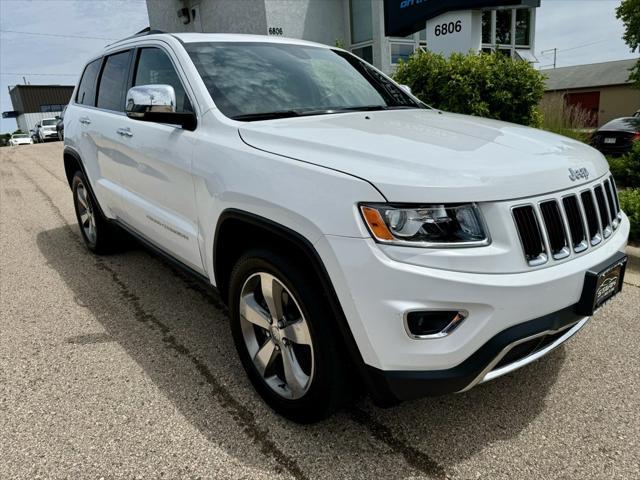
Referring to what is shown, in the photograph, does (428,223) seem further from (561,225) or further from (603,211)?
(603,211)

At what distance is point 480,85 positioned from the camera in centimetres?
717

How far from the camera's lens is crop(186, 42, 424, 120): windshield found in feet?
9.31

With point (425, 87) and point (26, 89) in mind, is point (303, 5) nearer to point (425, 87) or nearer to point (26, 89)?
point (425, 87)

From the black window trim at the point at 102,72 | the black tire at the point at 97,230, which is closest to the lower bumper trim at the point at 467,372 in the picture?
the black window trim at the point at 102,72

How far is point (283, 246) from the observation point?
224 centimetres

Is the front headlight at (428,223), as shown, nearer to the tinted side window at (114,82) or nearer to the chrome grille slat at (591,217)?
the chrome grille slat at (591,217)

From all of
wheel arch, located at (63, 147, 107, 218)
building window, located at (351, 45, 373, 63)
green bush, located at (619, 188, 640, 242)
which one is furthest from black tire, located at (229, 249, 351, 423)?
building window, located at (351, 45, 373, 63)

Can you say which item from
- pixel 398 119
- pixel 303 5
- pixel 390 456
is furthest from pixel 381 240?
pixel 303 5

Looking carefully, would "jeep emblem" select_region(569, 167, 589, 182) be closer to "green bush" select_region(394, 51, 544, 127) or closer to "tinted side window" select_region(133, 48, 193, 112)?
"tinted side window" select_region(133, 48, 193, 112)

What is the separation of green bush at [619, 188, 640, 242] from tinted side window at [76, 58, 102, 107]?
4.91 metres

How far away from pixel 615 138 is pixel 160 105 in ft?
35.6

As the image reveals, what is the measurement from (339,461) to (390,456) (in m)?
0.22

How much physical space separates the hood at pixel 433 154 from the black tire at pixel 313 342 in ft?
1.56

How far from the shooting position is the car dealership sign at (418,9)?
7920 mm
